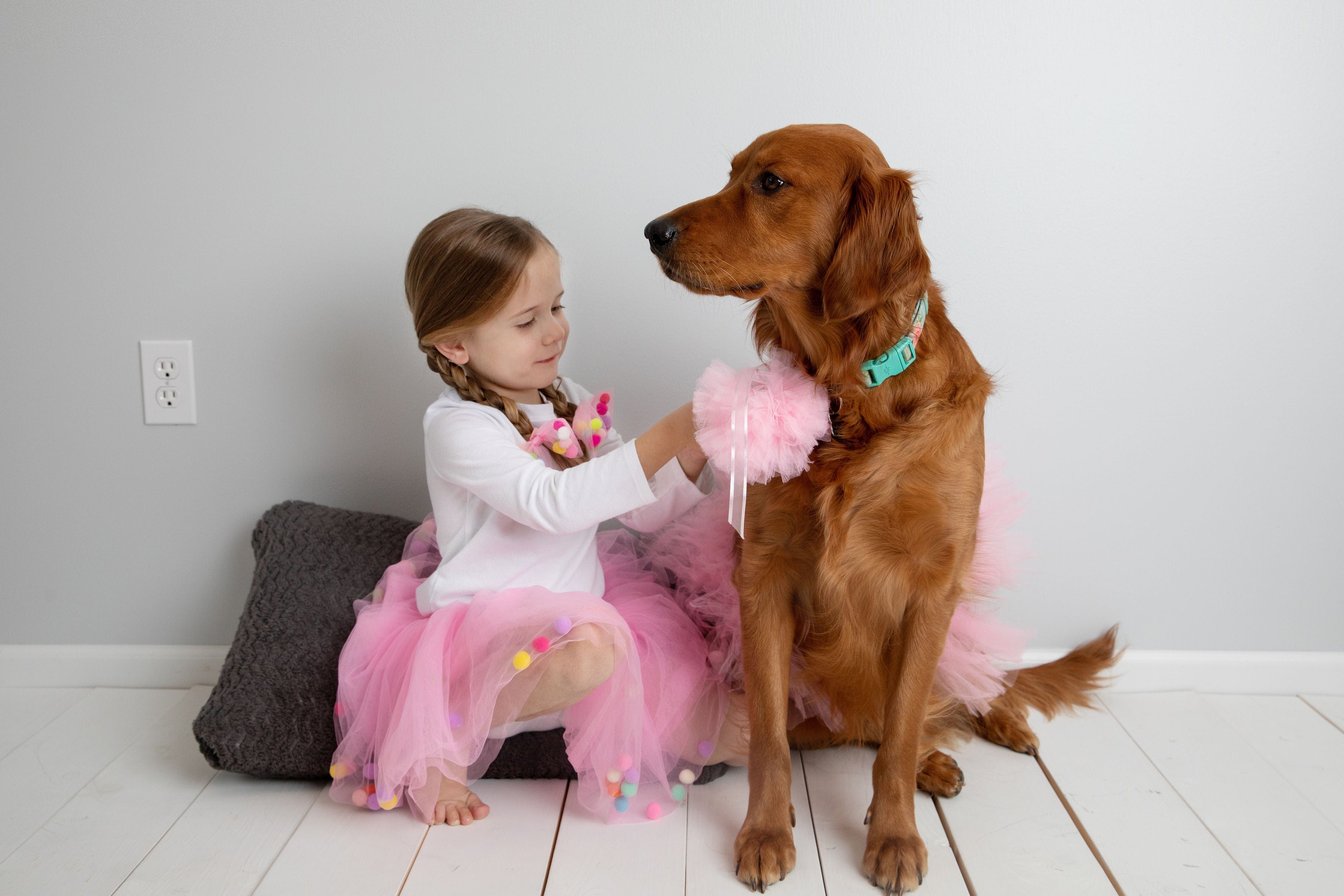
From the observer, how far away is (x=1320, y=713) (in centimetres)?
184

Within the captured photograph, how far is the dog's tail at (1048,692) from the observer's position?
5.49 feet

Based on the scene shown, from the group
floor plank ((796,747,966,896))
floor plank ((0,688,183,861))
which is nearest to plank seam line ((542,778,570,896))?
floor plank ((796,747,966,896))

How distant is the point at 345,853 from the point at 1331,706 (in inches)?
73.9

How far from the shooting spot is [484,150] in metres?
1.76

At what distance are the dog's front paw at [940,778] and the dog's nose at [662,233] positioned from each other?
93 cm

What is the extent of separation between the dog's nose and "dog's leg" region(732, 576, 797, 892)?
506 mm

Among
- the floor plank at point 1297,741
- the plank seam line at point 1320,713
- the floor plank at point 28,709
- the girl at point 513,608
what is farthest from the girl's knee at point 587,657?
the plank seam line at point 1320,713

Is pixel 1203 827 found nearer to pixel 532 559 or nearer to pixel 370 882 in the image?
pixel 532 559

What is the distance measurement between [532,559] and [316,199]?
2.75 feet

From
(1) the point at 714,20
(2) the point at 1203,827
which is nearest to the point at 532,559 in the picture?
(1) the point at 714,20

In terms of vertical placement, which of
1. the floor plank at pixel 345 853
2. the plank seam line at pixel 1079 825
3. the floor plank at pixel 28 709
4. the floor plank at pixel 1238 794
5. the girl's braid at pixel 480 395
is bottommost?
the floor plank at pixel 28 709

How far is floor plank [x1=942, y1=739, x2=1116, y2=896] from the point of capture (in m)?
1.29

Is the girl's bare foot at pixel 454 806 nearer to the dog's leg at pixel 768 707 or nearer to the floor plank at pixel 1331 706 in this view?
the dog's leg at pixel 768 707

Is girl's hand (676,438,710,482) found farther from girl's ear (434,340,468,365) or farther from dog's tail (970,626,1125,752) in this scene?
dog's tail (970,626,1125,752)
